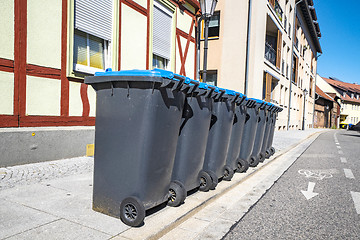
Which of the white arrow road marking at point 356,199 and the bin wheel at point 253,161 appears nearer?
the white arrow road marking at point 356,199

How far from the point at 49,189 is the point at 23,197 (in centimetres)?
42

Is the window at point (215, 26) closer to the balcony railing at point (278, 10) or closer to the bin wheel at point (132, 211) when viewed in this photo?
the balcony railing at point (278, 10)

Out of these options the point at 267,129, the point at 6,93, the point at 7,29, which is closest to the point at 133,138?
the point at 6,93

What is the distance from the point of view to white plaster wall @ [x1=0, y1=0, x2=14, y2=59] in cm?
475

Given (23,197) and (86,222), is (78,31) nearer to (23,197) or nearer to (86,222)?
(23,197)

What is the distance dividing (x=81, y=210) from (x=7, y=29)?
3.46 m

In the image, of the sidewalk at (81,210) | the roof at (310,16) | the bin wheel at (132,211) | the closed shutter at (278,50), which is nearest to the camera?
the sidewalk at (81,210)

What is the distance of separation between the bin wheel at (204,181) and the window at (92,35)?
3678mm

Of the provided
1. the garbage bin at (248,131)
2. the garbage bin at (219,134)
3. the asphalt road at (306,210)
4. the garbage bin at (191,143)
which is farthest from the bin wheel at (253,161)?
the garbage bin at (191,143)

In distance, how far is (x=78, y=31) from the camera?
6.34 meters

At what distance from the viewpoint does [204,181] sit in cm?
412

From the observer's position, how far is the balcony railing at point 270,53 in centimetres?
1977

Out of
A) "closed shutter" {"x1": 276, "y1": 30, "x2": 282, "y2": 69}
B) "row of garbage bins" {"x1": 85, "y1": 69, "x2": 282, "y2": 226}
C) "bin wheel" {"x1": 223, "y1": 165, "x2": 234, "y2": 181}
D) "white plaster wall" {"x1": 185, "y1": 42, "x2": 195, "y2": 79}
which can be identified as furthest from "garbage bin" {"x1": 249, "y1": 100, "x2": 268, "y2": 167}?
"closed shutter" {"x1": 276, "y1": 30, "x2": 282, "y2": 69}

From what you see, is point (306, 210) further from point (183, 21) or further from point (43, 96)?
point (183, 21)
